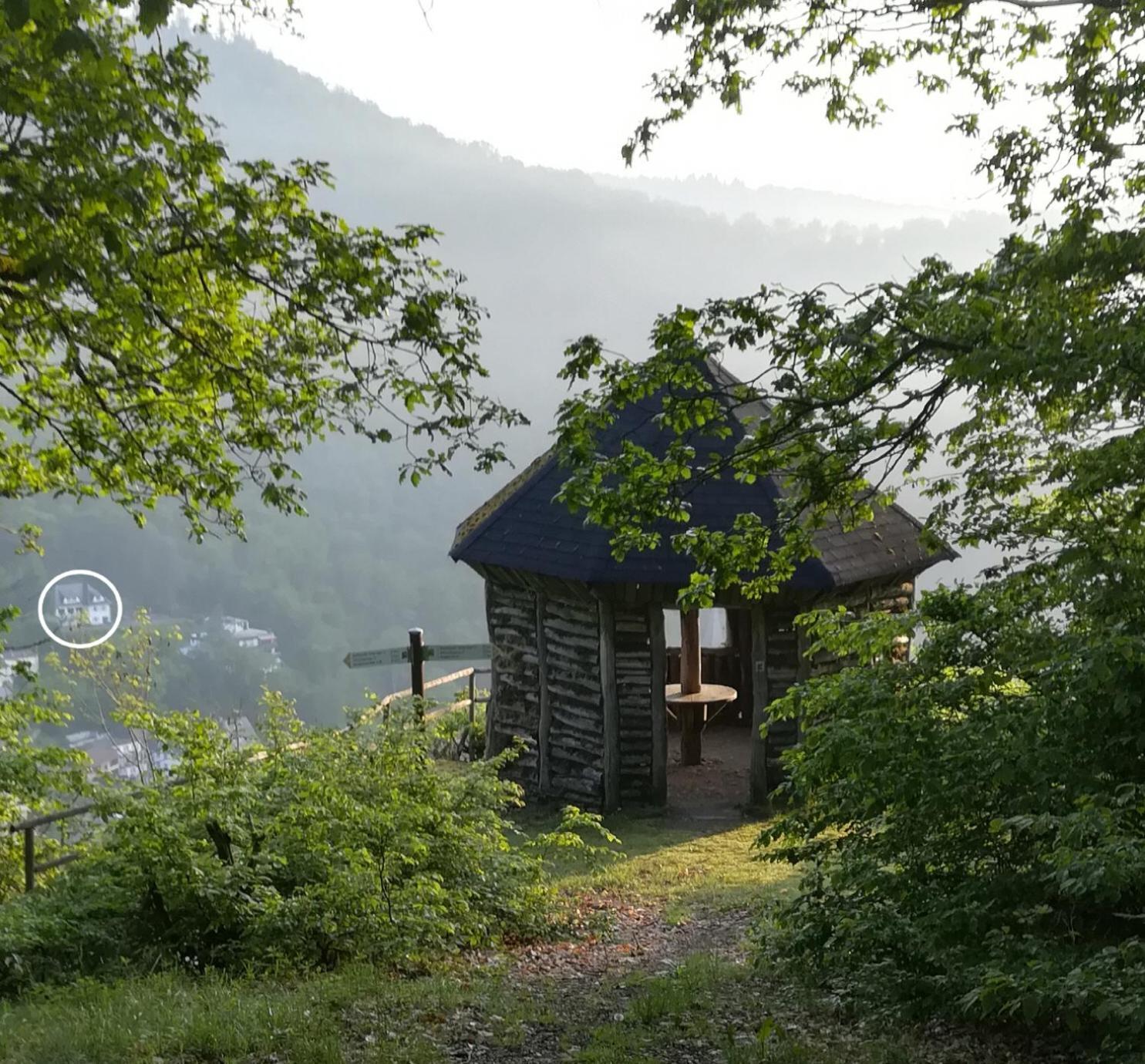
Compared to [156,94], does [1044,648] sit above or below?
below

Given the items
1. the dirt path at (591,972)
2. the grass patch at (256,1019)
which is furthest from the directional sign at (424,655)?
the grass patch at (256,1019)

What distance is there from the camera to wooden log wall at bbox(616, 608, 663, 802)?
13266 mm

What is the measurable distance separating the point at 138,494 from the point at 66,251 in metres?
3.22

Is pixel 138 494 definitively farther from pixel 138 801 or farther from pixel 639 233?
pixel 639 233

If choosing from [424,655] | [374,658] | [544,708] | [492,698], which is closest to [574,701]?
[544,708]

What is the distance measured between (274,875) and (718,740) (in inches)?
411

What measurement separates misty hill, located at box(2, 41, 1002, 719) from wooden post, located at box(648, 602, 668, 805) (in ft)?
92.7

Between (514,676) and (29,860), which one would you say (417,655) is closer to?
(514,676)

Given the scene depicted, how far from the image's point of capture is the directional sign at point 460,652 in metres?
15.4

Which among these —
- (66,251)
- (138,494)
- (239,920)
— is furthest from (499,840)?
(66,251)

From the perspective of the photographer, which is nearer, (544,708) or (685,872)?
(685,872)

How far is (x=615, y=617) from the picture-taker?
13.2 meters

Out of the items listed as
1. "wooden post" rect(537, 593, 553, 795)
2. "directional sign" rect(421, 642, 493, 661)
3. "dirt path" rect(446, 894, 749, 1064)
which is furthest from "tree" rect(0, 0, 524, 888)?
"directional sign" rect(421, 642, 493, 661)

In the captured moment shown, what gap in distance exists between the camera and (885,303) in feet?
19.9
